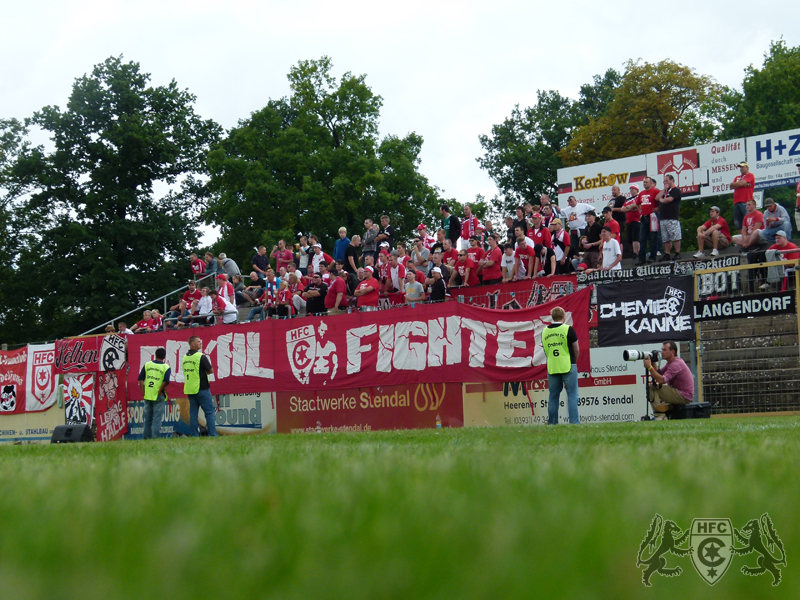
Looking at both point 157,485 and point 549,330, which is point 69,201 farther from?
point 157,485

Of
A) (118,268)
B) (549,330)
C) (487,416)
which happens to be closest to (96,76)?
(118,268)

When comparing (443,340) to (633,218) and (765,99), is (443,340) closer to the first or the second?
(633,218)

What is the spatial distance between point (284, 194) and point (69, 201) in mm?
13034

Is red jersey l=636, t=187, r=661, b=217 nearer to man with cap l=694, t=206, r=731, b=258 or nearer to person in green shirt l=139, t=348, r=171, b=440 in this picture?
man with cap l=694, t=206, r=731, b=258

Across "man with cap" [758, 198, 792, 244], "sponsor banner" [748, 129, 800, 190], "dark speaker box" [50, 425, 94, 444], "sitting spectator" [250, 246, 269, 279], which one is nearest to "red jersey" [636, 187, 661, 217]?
"man with cap" [758, 198, 792, 244]

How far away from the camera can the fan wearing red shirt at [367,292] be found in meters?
21.9

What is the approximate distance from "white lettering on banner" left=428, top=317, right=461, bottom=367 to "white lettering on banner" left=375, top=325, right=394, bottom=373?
3.60 feet

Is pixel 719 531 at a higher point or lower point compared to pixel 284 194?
lower

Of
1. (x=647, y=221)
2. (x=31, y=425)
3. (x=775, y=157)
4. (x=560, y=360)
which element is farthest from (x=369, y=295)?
(x=775, y=157)

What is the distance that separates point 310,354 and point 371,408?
2.33 metres

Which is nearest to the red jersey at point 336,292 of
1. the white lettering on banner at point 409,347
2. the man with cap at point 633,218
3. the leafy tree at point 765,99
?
the white lettering on banner at point 409,347

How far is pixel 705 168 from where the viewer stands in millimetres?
30047

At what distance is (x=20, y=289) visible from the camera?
48219mm

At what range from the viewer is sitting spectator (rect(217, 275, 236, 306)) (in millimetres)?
24875
